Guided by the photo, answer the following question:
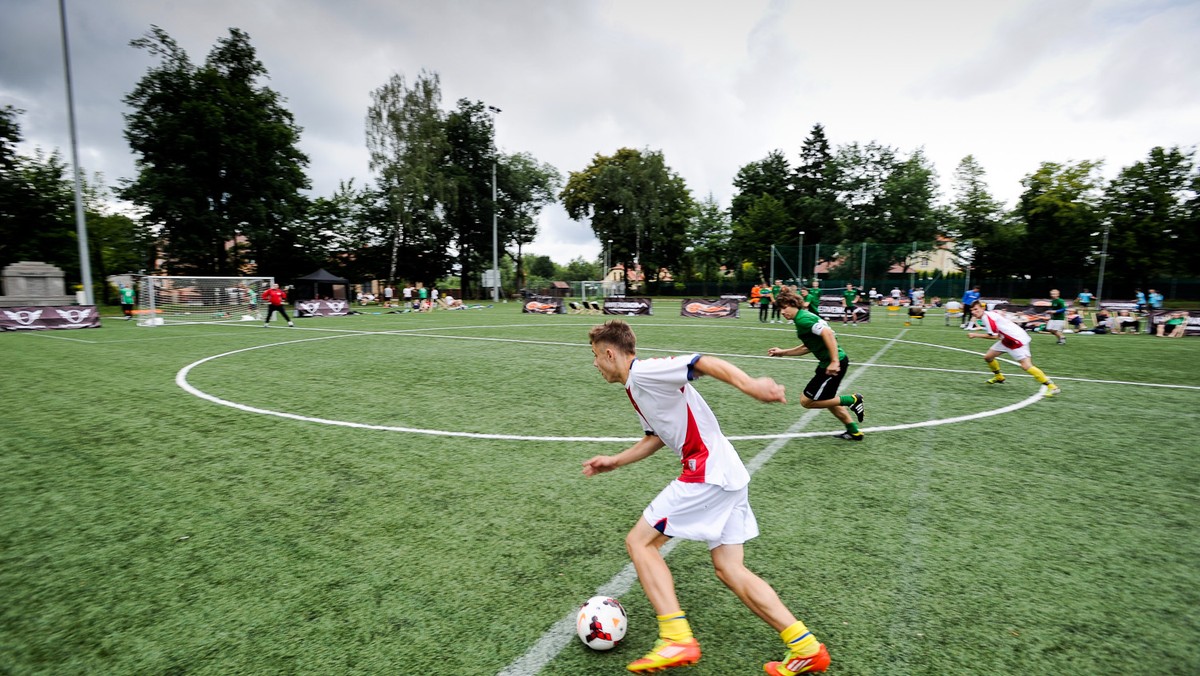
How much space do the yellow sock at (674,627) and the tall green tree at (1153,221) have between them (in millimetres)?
76279

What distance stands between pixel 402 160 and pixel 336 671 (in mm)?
53102

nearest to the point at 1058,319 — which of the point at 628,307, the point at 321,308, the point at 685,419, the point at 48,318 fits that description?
the point at 628,307

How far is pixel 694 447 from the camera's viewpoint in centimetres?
304

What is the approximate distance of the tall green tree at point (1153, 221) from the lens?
178ft

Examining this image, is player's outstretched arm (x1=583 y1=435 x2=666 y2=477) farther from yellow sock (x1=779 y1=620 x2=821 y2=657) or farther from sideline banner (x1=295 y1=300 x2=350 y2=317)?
sideline banner (x1=295 y1=300 x2=350 y2=317)

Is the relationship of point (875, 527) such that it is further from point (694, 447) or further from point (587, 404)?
point (587, 404)

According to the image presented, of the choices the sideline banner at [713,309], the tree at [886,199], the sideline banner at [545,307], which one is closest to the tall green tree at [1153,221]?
the tree at [886,199]

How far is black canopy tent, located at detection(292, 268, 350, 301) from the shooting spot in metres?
47.3

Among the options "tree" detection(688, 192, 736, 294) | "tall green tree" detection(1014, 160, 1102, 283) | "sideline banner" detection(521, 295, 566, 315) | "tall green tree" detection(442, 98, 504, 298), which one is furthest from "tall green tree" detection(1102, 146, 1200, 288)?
"tall green tree" detection(442, 98, 504, 298)

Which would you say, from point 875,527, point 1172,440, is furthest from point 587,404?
point 1172,440

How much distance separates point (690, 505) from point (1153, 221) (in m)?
78.8

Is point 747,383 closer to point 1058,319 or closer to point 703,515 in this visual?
point 703,515

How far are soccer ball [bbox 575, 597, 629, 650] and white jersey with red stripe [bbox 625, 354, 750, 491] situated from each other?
0.86 m

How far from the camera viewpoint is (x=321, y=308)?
33.7 meters
